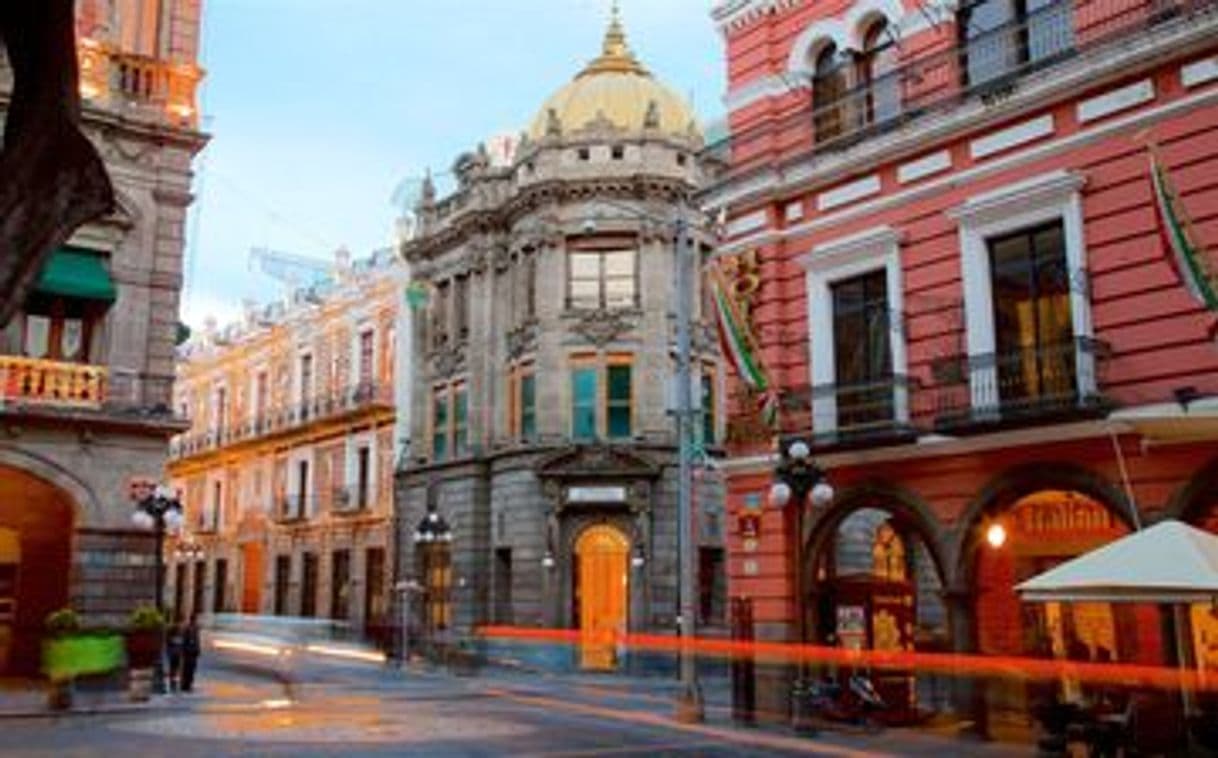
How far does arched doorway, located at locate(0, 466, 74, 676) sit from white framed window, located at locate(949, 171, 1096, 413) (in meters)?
19.2

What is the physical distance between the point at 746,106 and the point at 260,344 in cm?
3744

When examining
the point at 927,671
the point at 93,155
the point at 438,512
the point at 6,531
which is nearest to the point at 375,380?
the point at 438,512

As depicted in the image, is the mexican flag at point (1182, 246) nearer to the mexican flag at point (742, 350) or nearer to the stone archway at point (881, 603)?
the stone archway at point (881, 603)

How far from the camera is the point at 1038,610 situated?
2031 centimetres

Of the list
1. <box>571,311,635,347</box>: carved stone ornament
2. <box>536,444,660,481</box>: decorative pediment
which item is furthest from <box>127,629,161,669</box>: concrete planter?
<box>571,311,635,347</box>: carved stone ornament

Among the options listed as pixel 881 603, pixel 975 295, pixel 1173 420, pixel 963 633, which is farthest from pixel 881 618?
pixel 1173 420

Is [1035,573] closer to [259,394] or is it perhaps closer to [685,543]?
[685,543]

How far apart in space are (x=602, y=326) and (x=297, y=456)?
1942cm

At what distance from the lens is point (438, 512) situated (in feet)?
130

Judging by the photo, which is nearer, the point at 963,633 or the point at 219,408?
the point at 963,633

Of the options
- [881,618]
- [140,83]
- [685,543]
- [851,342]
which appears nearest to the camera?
[881,618]

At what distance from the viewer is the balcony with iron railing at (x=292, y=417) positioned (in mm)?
45094

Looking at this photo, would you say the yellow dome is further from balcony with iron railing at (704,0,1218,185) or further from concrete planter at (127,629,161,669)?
concrete planter at (127,629,161,669)

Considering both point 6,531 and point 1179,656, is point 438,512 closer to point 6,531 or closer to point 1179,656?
point 6,531
